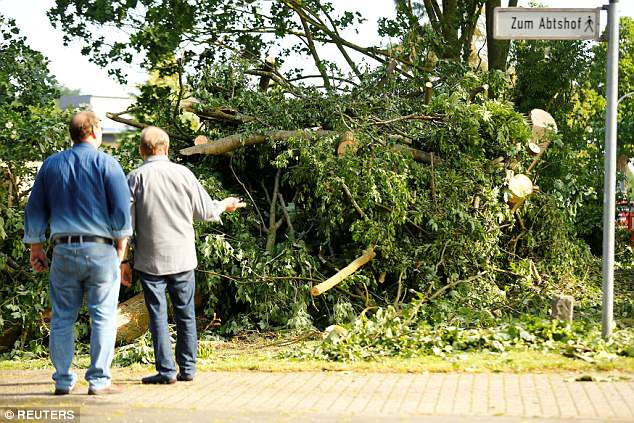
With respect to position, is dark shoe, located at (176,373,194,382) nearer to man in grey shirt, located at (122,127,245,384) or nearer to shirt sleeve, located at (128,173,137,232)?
man in grey shirt, located at (122,127,245,384)

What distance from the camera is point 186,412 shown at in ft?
18.4

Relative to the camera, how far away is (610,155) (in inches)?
290

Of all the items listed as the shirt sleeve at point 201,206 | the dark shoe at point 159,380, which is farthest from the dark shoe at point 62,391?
the shirt sleeve at point 201,206

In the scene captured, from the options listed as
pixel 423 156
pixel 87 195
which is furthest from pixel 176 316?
pixel 423 156

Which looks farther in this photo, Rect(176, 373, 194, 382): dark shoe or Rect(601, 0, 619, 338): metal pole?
Rect(601, 0, 619, 338): metal pole

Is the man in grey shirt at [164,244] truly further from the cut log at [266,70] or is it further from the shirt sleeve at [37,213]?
the cut log at [266,70]

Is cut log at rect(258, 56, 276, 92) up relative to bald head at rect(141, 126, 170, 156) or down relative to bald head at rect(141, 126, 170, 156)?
up

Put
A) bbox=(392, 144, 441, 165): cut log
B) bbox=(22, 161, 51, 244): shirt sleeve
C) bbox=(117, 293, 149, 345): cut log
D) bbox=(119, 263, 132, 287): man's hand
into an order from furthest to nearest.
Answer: bbox=(392, 144, 441, 165): cut log → bbox=(117, 293, 149, 345): cut log → bbox=(119, 263, 132, 287): man's hand → bbox=(22, 161, 51, 244): shirt sleeve

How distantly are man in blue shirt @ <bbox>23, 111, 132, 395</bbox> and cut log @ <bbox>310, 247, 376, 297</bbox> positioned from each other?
13.2ft

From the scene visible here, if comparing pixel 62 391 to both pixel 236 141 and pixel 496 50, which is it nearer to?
pixel 236 141

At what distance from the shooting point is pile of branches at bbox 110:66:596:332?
10508 mm

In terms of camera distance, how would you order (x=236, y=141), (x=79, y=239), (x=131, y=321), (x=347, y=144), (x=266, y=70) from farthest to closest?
(x=266, y=70)
(x=236, y=141)
(x=347, y=144)
(x=131, y=321)
(x=79, y=239)

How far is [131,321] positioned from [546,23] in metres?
5.60

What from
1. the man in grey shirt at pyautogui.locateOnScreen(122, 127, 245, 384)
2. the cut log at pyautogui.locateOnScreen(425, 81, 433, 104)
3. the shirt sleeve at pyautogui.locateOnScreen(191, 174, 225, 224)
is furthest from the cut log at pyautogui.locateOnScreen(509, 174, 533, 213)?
the man in grey shirt at pyautogui.locateOnScreen(122, 127, 245, 384)
